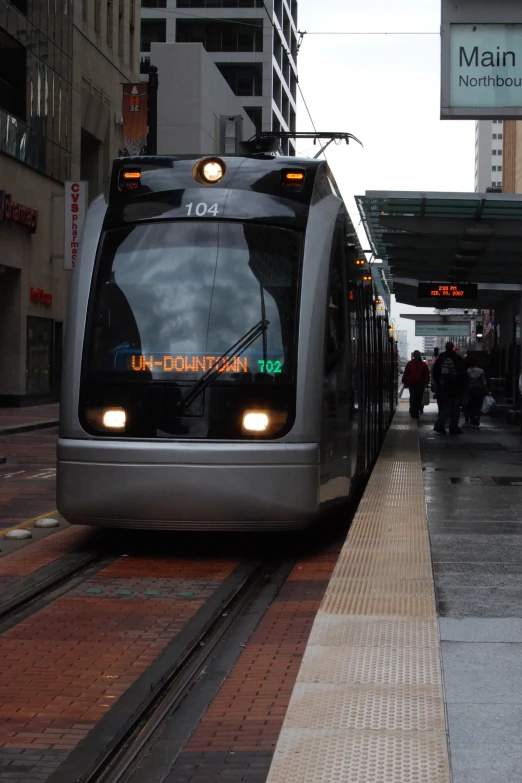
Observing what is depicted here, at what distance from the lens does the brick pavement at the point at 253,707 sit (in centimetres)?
427

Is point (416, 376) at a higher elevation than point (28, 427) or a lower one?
higher

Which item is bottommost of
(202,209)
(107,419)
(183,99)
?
(107,419)

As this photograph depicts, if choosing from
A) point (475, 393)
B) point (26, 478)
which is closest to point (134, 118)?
point (475, 393)

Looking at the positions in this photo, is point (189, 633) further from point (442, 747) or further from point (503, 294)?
point (503, 294)

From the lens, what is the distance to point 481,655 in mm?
5434

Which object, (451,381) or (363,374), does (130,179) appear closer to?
(363,374)

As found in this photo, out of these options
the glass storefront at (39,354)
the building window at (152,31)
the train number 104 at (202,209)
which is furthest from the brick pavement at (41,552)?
the building window at (152,31)

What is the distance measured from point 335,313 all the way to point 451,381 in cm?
1338

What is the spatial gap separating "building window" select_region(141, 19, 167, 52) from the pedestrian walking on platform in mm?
53168

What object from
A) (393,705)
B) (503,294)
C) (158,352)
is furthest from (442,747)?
(503,294)

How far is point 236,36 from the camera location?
75.2 meters

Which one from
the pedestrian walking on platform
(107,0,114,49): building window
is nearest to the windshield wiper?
the pedestrian walking on platform

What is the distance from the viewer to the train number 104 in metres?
9.07

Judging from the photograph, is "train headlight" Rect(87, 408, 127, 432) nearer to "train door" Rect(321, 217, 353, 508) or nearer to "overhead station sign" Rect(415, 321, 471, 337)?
"train door" Rect(321, 217, 353, 508)
